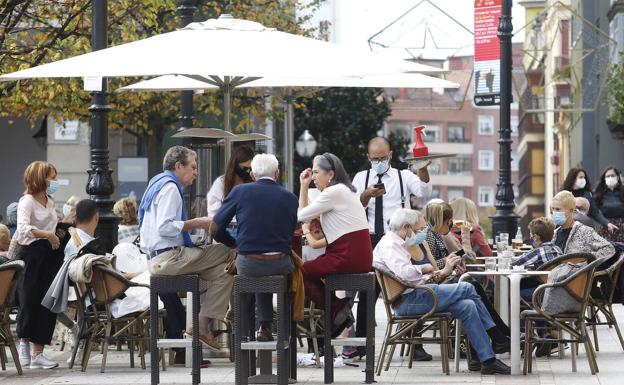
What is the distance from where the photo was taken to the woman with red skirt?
1299 centimetres

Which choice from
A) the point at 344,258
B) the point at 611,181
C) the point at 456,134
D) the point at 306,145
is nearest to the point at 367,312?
the point at 344,258

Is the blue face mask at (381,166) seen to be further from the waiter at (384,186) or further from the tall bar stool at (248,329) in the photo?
the tall bar stool at (248,329)

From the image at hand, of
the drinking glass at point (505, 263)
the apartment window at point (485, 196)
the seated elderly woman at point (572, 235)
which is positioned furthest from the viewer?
the apartment window at point (485, 196)

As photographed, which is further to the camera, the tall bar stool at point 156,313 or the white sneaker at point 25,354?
the white sneaker at point 25,354

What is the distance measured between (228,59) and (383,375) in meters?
2.91

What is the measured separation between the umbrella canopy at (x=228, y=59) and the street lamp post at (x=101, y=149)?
99.7 inches

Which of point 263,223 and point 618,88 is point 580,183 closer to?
point 263,223

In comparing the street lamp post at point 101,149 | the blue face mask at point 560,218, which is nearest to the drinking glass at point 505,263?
the blue face mask at point 560,218

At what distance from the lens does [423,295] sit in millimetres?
13617

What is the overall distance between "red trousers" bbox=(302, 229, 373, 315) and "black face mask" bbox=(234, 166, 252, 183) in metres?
1.42

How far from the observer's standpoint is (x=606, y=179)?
A: 22.3 meters

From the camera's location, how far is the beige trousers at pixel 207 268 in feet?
43.6

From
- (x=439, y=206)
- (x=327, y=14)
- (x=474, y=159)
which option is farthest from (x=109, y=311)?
(x=474, y=159)

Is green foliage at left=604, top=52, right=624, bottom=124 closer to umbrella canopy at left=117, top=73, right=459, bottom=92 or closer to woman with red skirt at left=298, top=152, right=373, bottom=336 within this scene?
umbrella canopy at left=117, top=73, right=459, bottom=92
